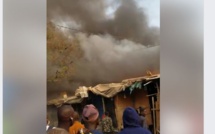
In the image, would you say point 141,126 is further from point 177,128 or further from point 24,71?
point 24,71

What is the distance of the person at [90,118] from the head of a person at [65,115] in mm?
84

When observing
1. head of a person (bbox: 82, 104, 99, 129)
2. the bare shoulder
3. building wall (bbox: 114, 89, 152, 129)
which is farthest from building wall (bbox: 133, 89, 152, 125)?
the bare shoulder

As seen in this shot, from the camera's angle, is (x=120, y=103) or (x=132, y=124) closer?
(x=132, y=124)

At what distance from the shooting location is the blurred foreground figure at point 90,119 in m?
1.85

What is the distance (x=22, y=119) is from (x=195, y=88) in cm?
110

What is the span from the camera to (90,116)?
186cm

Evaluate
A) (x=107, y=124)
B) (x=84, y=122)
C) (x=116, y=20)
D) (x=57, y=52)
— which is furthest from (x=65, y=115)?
(x=116, y=20)

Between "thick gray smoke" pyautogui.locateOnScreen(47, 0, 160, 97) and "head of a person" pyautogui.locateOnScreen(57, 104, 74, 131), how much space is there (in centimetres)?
12

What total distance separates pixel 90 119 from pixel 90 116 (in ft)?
0.07

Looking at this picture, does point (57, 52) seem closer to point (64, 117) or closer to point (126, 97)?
point (64, 117)

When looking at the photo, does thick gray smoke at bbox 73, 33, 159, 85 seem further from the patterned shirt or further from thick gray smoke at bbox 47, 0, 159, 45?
the patterned shirt

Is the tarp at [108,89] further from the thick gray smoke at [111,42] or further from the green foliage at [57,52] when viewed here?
the green foliage at [57,52]

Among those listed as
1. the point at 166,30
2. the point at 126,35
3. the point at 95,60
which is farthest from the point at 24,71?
the point at 166,30

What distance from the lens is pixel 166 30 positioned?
1875mm
